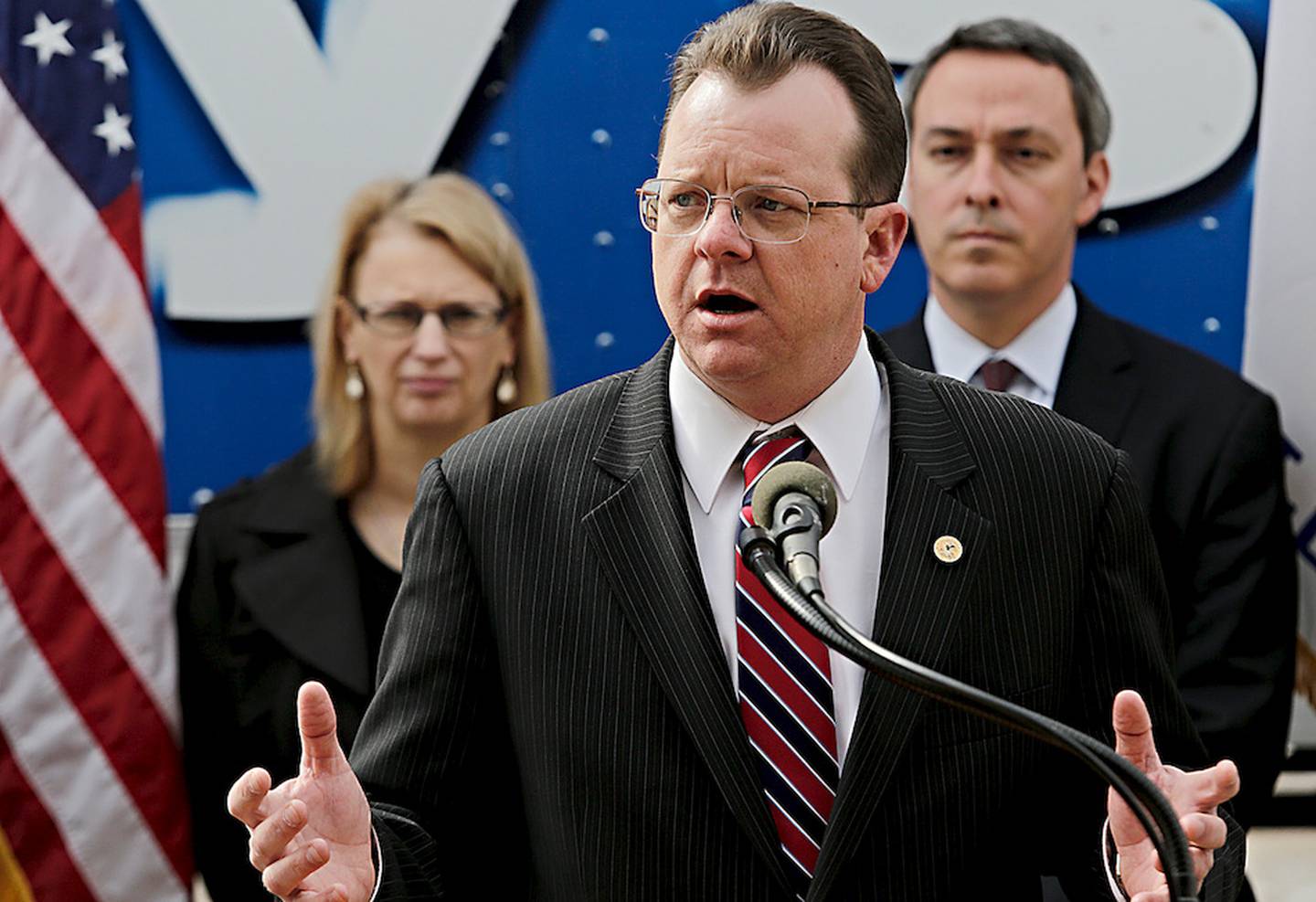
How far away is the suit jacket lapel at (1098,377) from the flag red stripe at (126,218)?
191cm

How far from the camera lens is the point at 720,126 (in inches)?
73.4

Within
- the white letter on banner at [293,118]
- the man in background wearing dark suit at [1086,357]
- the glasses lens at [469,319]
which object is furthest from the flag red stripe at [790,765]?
the white letter on banner at [293,118]

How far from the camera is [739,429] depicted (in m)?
1.95

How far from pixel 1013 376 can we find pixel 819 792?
1776 millimetres

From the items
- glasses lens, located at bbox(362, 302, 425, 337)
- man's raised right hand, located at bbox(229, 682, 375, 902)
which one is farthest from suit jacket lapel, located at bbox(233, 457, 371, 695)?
man's raised right hand, located at bbox(229, 682, 375, 902)

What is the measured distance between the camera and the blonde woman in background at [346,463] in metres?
3.46

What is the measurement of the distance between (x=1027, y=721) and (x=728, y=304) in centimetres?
71

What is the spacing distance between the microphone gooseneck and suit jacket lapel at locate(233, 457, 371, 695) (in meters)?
2.04

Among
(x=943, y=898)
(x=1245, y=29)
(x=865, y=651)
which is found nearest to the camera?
(x=865, y=651)

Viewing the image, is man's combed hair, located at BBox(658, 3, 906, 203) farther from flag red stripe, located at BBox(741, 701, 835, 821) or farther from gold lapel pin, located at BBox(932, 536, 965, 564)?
flag red stripe, located at BBox(741, 701, 835, 821)

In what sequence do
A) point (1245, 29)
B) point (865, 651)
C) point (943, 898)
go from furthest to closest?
point (1245, 29)
point (943, 898)
point (865, 651)

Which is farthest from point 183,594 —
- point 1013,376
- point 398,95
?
point 1013,376

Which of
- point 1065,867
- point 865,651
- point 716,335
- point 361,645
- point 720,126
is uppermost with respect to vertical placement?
point 720,126

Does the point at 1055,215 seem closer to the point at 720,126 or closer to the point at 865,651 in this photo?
the point at 720,126
